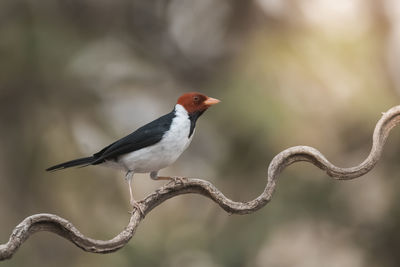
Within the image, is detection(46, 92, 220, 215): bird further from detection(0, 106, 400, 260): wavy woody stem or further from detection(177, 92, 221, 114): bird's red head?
detection(0, 106, 400, 260): wavy woody stem

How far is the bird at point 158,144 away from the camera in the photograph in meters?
2.86

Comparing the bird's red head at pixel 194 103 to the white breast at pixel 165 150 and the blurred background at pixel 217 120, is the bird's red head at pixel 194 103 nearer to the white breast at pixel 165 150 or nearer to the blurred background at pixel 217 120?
the white breast at pixel 165 150

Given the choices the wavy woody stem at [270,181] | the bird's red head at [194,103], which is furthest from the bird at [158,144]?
the wavy woody stem at [270,181]

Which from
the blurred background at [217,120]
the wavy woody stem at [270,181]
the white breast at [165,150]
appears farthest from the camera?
the blurred background at [217,120]

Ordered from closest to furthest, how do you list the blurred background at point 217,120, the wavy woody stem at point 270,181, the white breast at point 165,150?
1. the wavy woody stem at point 270,181
2. the white breast at point 165,150
3. the blurred background at point 217,120

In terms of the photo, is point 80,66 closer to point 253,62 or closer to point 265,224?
point 253,62

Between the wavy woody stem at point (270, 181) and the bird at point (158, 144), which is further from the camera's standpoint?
the bird at point (158, 144)

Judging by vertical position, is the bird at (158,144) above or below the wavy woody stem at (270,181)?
above

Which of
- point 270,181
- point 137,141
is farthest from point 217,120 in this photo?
point 270,181

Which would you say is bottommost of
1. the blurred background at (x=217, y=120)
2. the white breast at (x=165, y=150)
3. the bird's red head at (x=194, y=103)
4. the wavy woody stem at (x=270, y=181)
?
the wavy woody stem at (x=270, y=181)

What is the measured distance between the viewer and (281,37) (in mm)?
6898

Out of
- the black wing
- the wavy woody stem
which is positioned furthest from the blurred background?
the wavy woody stem

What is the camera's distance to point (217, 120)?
6.90 m

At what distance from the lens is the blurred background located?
21.1 ft
